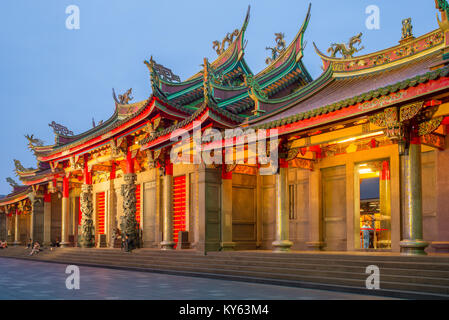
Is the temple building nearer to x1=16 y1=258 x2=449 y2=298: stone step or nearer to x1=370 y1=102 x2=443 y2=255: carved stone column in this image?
x1=370 y1=102 x2=443 y2=255: carved stone column

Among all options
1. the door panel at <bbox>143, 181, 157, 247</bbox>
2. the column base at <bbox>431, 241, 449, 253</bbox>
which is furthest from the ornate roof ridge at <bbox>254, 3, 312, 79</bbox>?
the column base at <bbox>431, 241, 449, 253</bbox>

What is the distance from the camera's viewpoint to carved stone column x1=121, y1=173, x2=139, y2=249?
18516 mm

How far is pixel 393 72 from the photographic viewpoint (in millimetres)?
12992

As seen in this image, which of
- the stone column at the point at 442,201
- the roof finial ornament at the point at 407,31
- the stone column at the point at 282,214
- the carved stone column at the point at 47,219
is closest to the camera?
the stone column at the point at 442,201

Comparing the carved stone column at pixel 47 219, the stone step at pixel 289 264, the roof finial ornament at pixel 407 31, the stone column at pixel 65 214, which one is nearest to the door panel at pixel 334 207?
the stone step at pixel 289 264

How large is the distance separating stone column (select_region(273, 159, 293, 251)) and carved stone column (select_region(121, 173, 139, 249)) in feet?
24.1

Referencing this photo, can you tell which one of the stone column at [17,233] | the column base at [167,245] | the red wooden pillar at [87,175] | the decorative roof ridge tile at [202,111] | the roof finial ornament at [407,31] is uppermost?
the roof finial ornament at [407,31]

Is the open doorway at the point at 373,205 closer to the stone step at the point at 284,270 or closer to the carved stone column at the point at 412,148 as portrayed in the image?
the carved stone column at the point at 412,148

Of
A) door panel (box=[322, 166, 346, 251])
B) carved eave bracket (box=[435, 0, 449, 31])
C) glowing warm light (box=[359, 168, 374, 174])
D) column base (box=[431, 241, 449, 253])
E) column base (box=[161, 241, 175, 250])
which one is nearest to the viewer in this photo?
carved eave bracket (box=[435, 0, 449, 31])

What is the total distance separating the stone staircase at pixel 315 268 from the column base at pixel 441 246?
2240 mm

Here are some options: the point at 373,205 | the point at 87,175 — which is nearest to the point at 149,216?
the point at 87,175

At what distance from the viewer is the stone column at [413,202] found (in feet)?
30.9
